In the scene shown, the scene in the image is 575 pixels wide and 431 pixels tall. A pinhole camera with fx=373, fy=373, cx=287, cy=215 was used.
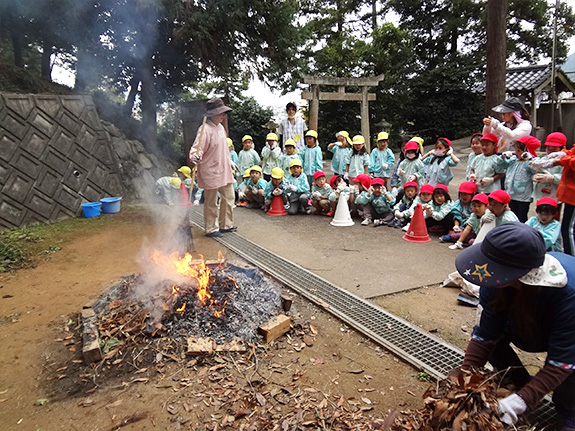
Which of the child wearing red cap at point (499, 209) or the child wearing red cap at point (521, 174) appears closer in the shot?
the child wearing red cap at point (499, 209)

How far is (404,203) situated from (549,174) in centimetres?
264

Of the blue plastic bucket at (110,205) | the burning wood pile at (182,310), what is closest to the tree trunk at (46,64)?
the blue plastic bucket at (110,205)

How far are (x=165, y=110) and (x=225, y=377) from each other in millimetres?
12073

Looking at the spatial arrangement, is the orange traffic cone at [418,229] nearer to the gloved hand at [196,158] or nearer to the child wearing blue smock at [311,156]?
the child wearing blue smock at [311,156]

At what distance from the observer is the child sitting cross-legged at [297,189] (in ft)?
27.5

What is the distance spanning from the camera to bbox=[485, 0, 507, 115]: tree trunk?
26.5 ft

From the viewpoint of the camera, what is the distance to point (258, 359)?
321cm

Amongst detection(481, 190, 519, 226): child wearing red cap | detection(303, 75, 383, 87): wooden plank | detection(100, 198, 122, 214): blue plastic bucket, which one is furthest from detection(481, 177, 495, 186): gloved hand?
detection(100, 198, 122, 214): blue plastic bucket

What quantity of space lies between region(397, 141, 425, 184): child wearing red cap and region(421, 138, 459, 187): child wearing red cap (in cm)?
19

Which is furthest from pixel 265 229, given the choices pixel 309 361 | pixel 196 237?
pixel 309 361

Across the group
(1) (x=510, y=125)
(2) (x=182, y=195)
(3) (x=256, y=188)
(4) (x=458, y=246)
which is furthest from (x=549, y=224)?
(2) (x=182, y=195)

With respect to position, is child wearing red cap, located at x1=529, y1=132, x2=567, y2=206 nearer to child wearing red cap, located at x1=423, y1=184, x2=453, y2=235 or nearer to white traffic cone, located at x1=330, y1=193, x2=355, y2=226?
child wearing red cap, located at x1=423, y1=184, x2=453, y2=235

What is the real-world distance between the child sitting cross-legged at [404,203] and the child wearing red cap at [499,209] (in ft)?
6.41

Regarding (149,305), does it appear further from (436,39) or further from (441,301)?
(436,39)
